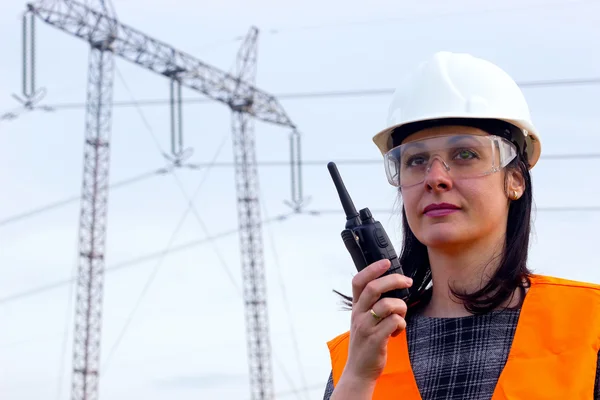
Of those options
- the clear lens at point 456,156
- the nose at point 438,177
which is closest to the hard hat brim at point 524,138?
the clear lens at point 456,156

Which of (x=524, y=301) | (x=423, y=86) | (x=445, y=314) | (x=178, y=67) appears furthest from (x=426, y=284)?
(x=178, y=67)

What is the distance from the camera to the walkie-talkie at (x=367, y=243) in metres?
3.75

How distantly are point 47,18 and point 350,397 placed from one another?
32625mm

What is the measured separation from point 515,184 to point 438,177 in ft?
1.24

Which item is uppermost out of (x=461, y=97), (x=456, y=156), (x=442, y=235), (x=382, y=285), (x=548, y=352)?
(x=461, y=97)

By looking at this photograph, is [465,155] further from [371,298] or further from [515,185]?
[371,298]

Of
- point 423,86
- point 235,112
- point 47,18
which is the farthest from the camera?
point 235,112

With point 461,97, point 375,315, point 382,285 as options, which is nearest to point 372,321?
point 375,315

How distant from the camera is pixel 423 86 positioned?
428 cm

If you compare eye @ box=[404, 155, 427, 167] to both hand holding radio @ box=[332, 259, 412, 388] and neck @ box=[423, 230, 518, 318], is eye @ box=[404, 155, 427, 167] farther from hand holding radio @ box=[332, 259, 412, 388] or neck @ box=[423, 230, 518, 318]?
hand holding radio @ box=[332, 259, 412, 388]

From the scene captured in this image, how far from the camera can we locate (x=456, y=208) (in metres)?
3.91

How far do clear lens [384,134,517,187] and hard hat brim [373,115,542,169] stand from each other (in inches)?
4.4

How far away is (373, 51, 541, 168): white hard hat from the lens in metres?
4.16

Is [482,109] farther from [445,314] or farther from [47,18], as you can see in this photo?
[47,18]
